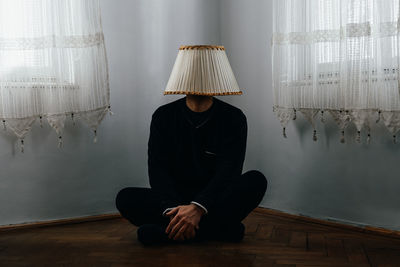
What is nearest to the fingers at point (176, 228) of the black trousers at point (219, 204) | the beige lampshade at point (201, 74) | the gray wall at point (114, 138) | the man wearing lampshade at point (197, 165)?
the man wearing lampshade at point (197, 165)

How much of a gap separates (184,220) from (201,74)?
61 centimetres

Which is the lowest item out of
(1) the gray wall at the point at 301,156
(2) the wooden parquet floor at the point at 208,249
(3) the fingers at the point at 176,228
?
(2) the wooden parquet floor at the point at 208,249

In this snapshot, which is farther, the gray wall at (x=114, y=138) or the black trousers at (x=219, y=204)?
the gray wall at (x=114, y=138)

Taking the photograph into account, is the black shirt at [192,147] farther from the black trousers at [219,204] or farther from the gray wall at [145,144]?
the gray wall at [145,144]

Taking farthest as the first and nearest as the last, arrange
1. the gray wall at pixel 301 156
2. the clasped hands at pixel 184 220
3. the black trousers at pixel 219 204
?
the gray wall at pixel 301 156, the black trousers at pixel 219 204, the clasped hands at pixel 184 220

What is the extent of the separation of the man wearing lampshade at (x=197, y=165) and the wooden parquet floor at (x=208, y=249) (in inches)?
4.1

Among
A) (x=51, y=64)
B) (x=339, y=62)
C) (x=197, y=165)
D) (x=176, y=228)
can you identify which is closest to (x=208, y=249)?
(x=176, y=228)

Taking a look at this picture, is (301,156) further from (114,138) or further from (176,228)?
(114,138)

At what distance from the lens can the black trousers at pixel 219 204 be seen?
2074 millimetres

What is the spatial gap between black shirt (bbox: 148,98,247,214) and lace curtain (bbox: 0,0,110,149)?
0.48 metres

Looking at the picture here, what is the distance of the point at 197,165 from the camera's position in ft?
7.06

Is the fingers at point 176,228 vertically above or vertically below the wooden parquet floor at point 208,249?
above

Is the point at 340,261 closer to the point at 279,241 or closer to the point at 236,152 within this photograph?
the point at 279,241

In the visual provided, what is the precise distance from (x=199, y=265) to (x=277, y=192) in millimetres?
978
